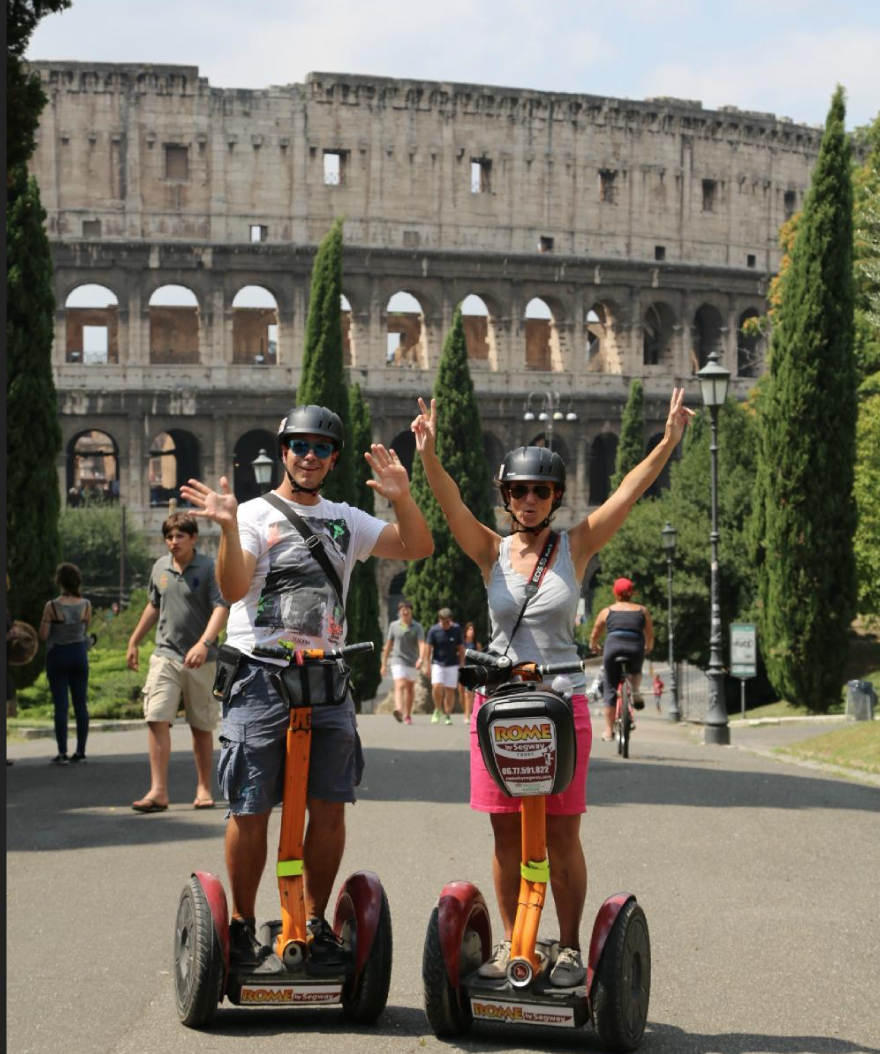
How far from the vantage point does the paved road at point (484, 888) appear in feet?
17.5

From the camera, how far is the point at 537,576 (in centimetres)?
545

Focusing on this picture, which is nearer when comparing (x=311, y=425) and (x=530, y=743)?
(x=530, y=743)

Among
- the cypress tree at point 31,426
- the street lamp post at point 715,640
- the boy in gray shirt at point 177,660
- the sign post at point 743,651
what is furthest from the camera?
the sign post at point 743,651

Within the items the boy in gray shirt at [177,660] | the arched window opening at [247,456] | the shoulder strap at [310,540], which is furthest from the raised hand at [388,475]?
the arched window opening at [247,456]

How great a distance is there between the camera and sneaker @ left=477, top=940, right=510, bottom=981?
5172mm

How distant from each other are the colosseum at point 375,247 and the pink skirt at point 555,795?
51634 millimetres

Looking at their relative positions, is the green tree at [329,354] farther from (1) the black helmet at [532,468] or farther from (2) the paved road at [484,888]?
(1) the black helmet at [532,468]

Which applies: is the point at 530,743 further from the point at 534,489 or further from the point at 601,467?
the point at 601,467

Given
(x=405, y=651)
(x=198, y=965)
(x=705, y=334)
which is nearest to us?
(x=198, y=965)

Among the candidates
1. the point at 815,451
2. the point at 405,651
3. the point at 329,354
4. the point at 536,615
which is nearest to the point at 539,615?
the point at 536,615

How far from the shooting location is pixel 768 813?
11.0 metres

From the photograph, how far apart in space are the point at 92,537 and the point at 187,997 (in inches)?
1920

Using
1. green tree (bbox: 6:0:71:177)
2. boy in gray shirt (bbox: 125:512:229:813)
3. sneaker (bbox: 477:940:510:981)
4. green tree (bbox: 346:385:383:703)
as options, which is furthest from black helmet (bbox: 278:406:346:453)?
green tree (bbox: 346:385:383:703)

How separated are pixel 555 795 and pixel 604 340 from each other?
5940 centimetres
